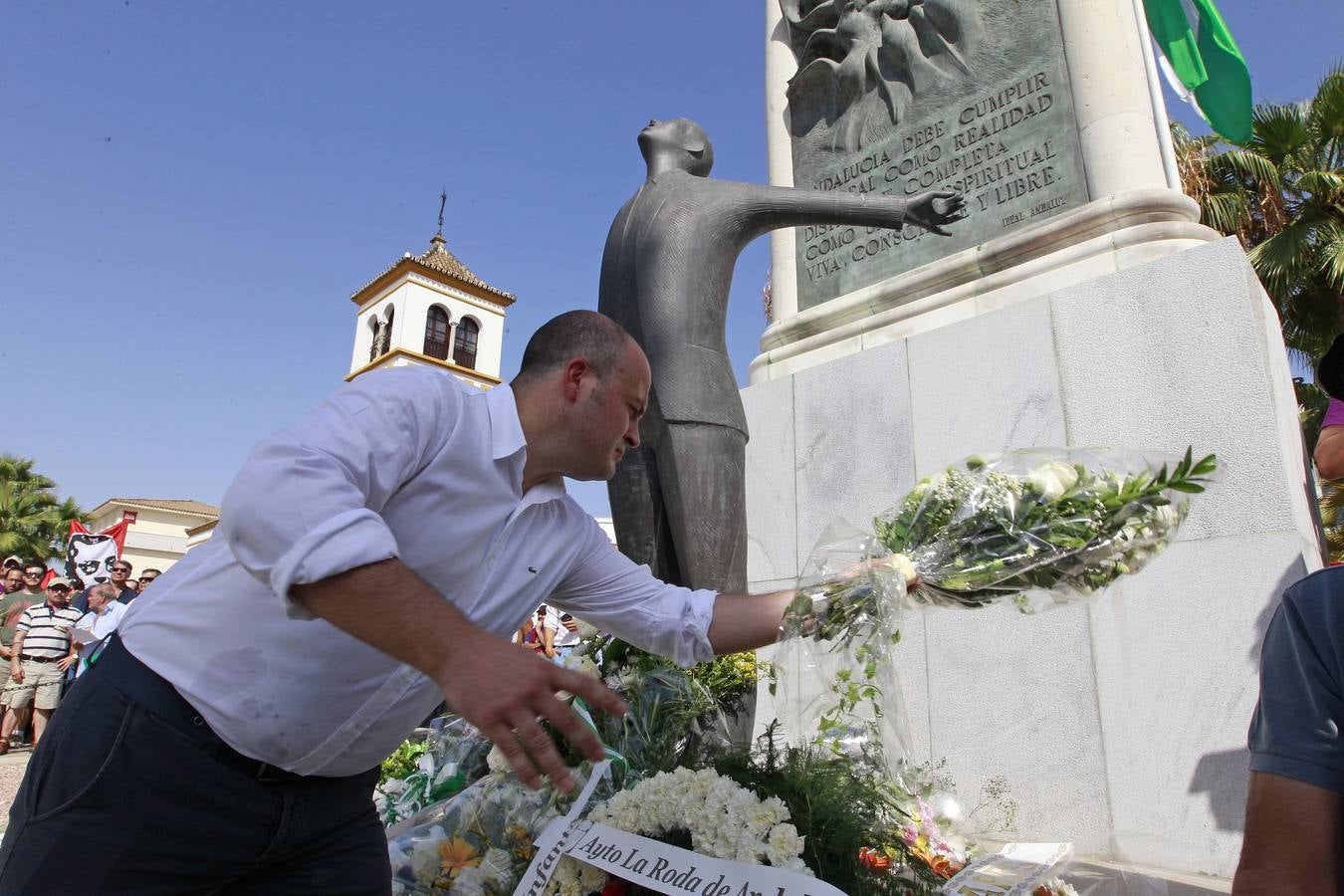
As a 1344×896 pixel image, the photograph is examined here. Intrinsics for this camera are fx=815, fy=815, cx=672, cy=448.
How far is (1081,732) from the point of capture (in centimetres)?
303

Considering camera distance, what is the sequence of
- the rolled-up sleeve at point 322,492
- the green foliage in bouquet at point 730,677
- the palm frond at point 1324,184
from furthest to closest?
the palm frond at point 1324,184 → the green foliage in bouquet at point 730,677 → the rolled-up sleeve at point 322,492

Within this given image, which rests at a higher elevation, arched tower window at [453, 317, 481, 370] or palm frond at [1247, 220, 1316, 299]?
arched tower window at [453, 317, 481, 370]

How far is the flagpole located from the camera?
4043 millimetres

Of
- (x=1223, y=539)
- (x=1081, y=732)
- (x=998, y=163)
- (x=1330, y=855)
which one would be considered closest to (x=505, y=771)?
(x=1330, y=855)

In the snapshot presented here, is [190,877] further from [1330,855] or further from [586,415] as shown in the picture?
[1330,855]

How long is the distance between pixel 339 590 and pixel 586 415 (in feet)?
2.23

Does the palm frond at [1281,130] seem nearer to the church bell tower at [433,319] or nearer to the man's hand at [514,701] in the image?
the man's hand at [514,701]

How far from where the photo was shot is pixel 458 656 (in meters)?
1.00

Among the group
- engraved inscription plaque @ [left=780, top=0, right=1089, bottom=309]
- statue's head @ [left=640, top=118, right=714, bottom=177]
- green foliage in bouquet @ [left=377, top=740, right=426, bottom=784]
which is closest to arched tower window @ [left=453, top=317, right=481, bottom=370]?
engraved inscription plaque @ [left=780, top=0, right=1089, bottom=309]

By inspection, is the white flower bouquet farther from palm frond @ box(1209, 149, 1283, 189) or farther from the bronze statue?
palm frond @ box(1209, 149, 1283, 189)

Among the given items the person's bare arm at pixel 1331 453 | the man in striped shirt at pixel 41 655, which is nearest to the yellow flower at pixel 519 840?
the person's bare arm at pixel 1331 453

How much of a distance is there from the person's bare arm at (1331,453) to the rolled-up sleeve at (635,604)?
136 centimetres

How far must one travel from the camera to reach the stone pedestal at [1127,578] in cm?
278

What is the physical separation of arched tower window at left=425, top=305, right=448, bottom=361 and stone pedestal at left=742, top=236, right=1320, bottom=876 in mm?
42358
